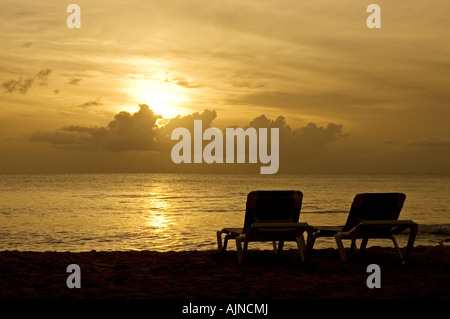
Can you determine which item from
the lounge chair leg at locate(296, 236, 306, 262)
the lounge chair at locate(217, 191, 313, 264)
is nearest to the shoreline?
the lounge chair leg at locate(296, 236, 306, 262)

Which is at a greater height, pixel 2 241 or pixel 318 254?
pixel 318 254

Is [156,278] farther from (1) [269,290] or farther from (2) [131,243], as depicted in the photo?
(2) [131,243]

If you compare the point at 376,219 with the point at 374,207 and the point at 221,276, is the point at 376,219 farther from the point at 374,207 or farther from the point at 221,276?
the point at 221,276

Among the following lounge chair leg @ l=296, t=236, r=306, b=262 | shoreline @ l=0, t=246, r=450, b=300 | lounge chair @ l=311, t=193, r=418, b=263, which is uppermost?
lounge chair @ l=311, t=193, r=418, b=263

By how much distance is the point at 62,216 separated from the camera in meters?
36.1

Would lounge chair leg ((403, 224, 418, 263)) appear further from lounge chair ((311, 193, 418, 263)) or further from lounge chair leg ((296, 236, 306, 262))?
lounge chair leg ((296, 236, 306, 262))

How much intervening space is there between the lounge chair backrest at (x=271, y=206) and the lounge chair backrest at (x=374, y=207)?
2.98 feet

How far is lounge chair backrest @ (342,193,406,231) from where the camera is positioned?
30.2 feet

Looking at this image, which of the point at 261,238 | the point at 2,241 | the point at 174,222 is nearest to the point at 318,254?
the point at 261,238

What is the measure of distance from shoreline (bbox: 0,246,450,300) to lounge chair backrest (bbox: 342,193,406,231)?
0.76 metres

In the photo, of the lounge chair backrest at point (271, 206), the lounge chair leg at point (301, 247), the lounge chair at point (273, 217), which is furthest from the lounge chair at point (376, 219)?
the lounge chair backrest at point (271, 206)

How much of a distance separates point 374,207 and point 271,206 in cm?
168

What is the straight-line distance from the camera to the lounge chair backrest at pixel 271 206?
30.0ft
